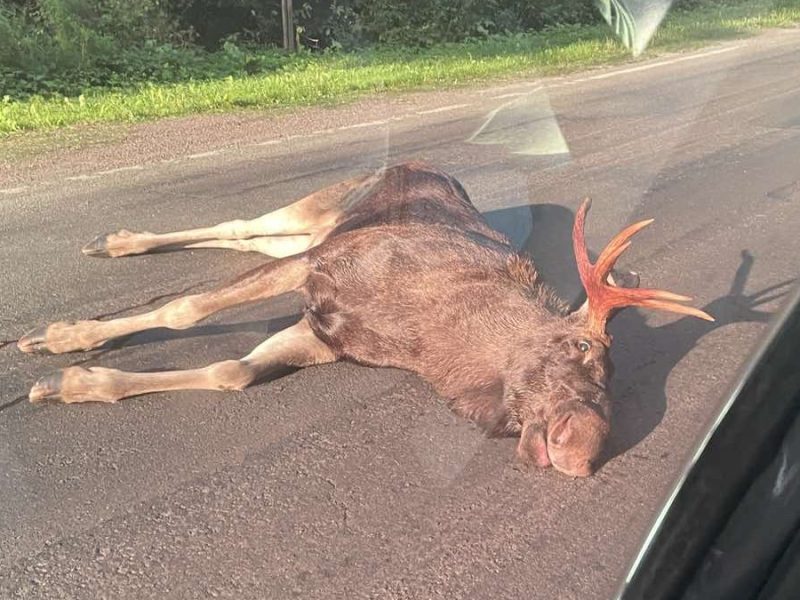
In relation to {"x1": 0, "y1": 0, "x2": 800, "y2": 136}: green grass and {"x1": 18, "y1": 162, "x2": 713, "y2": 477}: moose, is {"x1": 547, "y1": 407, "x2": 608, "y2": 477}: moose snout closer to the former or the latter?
{"x1": 18, "y1": 162, "x2": 713, "y2": 477}: moose

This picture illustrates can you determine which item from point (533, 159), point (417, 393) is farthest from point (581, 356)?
point (533, 159)

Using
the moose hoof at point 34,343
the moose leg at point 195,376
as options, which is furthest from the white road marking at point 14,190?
the moose leg at point 195,376

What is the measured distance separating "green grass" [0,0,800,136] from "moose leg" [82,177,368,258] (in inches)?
177

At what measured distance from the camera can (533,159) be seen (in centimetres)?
909

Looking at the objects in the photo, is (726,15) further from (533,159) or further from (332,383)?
(332,383)

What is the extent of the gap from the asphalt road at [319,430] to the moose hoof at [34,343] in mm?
43

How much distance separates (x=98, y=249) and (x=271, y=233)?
3.44 ft

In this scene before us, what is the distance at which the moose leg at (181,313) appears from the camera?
182 inches

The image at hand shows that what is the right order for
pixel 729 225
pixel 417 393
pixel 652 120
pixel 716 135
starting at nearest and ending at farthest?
pixel 417 393 < pixel 729 225 < pixel 716 135 < pixel 652 120

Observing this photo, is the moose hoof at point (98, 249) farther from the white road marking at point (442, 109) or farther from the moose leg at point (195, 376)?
the white road marking at point (442, 109)

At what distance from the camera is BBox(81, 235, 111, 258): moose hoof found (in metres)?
6.05

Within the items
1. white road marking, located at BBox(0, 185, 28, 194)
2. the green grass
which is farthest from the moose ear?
the green grass

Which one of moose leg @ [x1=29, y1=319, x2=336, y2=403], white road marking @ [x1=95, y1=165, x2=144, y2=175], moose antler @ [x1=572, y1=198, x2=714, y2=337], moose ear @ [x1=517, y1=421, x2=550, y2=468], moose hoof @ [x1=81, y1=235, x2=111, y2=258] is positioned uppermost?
moose antler @ [x1=572, y1=198, x2=714, y2=337]

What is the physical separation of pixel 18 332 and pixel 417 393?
6.63 feet
